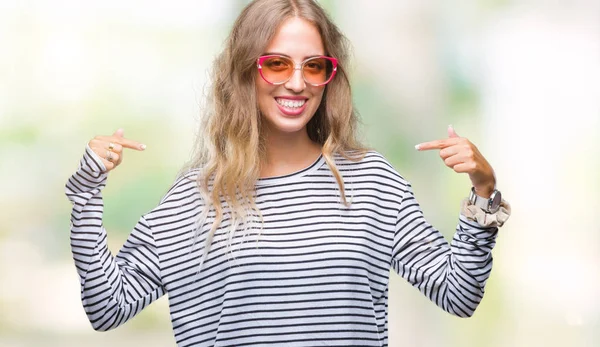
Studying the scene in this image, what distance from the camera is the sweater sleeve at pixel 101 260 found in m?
1.85

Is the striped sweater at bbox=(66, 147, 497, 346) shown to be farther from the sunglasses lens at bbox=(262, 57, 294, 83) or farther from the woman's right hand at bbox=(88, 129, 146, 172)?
the sunglasses lens at bbox=(262, 57, 294, 83)

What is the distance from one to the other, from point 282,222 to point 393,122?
1.54m

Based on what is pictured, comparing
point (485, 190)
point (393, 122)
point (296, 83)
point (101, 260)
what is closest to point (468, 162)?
point (485, 190)

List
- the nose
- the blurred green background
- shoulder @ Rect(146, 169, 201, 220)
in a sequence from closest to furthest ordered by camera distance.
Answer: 1. the nose
2. shoulder @ Rect(146, 169, 201, 220)
3. the blurred green background

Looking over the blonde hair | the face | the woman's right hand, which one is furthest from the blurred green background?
the woman's right hand

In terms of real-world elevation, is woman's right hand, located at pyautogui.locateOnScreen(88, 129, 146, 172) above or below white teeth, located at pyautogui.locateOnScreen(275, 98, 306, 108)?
below

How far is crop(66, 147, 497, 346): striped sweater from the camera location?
1.87 m

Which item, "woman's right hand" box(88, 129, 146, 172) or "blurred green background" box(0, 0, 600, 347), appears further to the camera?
"blurred green background" box(0, 0, 600, 347)

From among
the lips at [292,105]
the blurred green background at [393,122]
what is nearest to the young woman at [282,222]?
the lips at [292,105]

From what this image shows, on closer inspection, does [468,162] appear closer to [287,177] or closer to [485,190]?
[485,190]

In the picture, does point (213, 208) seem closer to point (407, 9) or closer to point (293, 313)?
point (293, 313)

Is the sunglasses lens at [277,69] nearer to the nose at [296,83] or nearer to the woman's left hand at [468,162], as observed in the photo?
the nose at [296,83]

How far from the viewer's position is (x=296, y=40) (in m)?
1.97

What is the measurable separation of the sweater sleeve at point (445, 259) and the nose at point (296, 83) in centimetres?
32
